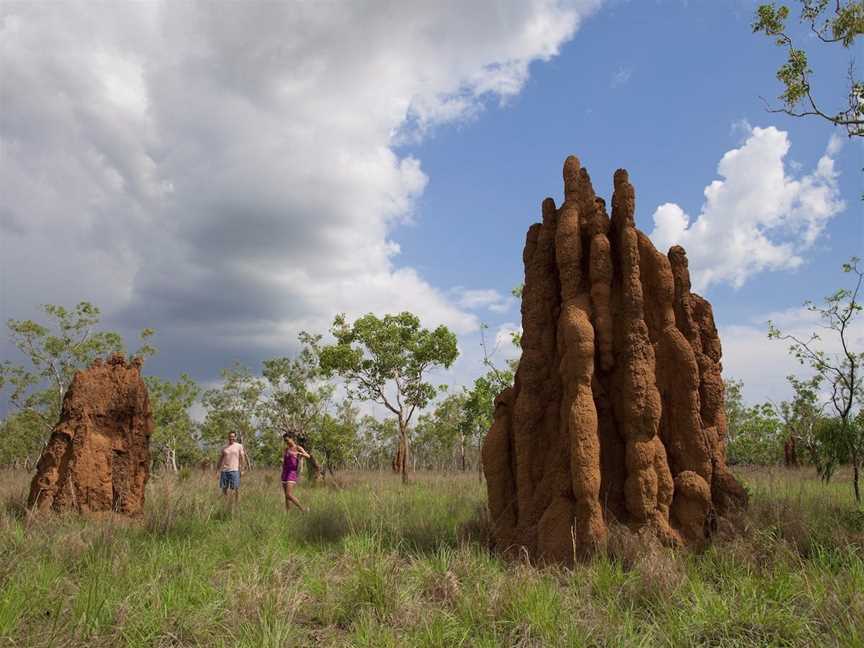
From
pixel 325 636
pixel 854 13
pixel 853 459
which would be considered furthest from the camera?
pixel 853 459

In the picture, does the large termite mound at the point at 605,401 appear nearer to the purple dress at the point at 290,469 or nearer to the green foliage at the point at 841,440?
the purple dress at the point at 290,469

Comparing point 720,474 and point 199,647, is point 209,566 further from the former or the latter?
point 720,474

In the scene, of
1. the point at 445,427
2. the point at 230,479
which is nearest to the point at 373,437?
the point at 445,427

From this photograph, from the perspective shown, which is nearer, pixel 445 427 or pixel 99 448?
pixel 99 448

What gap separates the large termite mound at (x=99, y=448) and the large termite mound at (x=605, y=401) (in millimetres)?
6302

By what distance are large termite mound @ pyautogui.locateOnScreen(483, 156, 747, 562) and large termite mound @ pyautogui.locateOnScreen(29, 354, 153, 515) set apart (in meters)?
6.30

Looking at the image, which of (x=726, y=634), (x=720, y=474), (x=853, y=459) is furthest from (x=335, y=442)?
(x=726, y=634)

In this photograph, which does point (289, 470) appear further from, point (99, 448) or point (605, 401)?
point (605, 401)

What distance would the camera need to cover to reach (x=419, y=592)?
5.01 meters

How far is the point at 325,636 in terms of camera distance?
14.1 feet

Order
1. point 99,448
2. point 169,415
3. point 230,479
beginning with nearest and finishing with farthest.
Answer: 1. point 99,448
2. point 230,479
3. point 169,415

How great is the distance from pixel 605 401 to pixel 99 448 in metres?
8.13

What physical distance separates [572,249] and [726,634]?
4.50 metres

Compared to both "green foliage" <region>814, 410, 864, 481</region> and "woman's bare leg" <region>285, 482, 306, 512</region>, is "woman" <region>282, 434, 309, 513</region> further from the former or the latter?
"green foliage" <region>814, 410, 864, 481</region>
